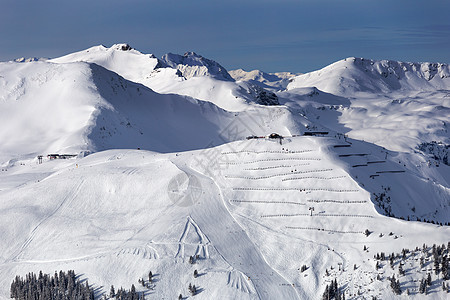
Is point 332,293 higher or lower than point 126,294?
lower

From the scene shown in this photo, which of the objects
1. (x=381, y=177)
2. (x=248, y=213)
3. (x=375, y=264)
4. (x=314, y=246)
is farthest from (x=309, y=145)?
(x=375, y=264)

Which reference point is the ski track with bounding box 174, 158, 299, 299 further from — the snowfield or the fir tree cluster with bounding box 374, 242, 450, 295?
the fir tree cluster with bounding box 374, 242, 450, 295

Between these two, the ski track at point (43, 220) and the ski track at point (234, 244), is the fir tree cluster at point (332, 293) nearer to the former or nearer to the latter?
the ski track at point (234, 244)

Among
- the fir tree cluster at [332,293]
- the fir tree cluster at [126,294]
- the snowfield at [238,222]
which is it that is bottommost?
the fir tree cluster at [332,293]

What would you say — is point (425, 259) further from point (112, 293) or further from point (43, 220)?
point (43, 220)

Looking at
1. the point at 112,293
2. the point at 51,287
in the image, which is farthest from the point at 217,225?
the point at 51,287

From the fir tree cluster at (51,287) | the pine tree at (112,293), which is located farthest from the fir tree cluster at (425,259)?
the fir tree cluster at (51,287)

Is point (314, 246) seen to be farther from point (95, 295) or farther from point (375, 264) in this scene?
point (95, 295)

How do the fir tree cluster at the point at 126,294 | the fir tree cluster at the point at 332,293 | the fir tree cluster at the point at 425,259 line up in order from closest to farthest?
1. the fir tree cluster at the point at 425,259
2. the fir tree cluster at the point at 332,293
3. the fir tree cluster at the point at 126,294

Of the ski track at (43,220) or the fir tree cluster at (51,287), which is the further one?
the ski track at (43,220)
